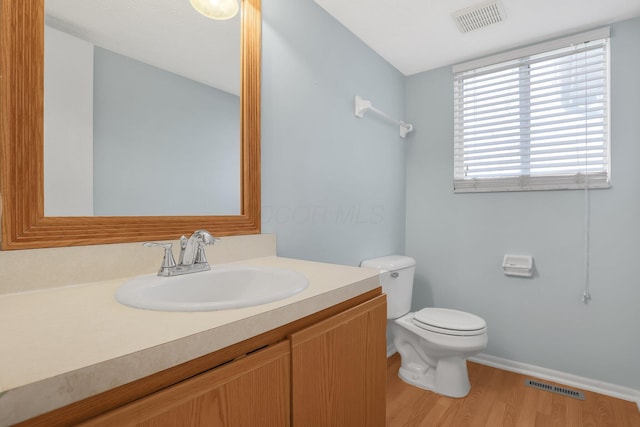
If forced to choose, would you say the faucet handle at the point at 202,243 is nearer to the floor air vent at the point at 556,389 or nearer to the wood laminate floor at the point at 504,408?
the wood laminate floor at the point at 504,408

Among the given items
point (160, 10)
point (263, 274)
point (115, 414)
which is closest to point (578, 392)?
point (263, 274)

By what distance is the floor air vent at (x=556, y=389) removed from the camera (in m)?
1.79

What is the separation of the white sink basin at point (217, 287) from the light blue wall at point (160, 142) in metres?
0.26

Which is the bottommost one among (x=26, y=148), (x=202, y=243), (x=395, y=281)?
(x=395, y=281)

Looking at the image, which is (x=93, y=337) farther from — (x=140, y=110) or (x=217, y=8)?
(x=217, y=8)

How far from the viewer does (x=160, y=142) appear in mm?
1059

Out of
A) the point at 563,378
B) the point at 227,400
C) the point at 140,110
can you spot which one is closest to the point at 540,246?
the point at 563,378

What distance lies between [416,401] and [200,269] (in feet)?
4.80

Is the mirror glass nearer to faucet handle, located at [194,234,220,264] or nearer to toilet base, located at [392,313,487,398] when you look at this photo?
faucet handle, located at [194,234,220,264]

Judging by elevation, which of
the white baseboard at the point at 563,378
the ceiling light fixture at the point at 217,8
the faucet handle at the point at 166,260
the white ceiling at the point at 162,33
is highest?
the ceiling light fixture at the point at 217,8

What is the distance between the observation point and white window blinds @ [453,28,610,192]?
1.86 m

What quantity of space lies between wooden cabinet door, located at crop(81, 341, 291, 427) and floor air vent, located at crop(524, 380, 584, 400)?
192 cm

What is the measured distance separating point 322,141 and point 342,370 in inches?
46.6

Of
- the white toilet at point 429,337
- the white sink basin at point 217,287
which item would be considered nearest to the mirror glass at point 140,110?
the white sink basin at point 217,287
